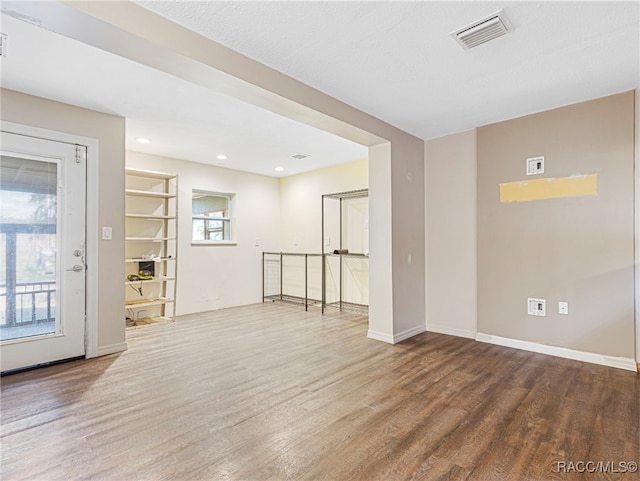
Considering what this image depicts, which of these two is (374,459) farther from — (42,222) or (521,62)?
(42,222)

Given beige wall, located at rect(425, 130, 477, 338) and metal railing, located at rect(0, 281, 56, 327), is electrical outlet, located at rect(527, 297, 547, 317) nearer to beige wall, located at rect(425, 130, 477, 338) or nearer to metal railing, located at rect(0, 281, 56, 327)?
beige wall, located at rect(425, 130, 477, 338)

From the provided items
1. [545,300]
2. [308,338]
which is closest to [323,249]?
[308,338]

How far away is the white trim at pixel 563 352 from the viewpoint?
293cm

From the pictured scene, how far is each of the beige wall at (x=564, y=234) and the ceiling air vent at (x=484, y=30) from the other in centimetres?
170

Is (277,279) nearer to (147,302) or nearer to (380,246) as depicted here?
(147,302)

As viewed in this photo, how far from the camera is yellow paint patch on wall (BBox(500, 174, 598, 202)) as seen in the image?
10.3 feet

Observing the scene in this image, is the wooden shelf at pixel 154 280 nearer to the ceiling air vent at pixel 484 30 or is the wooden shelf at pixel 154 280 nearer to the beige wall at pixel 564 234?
the beige wall at pixel 564 234

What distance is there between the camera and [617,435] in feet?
6.27

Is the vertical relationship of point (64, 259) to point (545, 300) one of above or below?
above

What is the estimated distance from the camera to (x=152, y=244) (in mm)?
5047

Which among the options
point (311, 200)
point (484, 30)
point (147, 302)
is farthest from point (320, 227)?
point (484, 30)

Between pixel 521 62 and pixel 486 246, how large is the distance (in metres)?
1.95

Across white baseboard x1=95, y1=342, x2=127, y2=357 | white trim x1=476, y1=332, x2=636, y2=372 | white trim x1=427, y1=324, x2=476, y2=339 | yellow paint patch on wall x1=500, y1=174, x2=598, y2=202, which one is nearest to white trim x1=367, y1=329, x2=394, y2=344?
white trim x1=427, y1=324, x2=476, y2=339

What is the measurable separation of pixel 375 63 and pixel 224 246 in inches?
168
